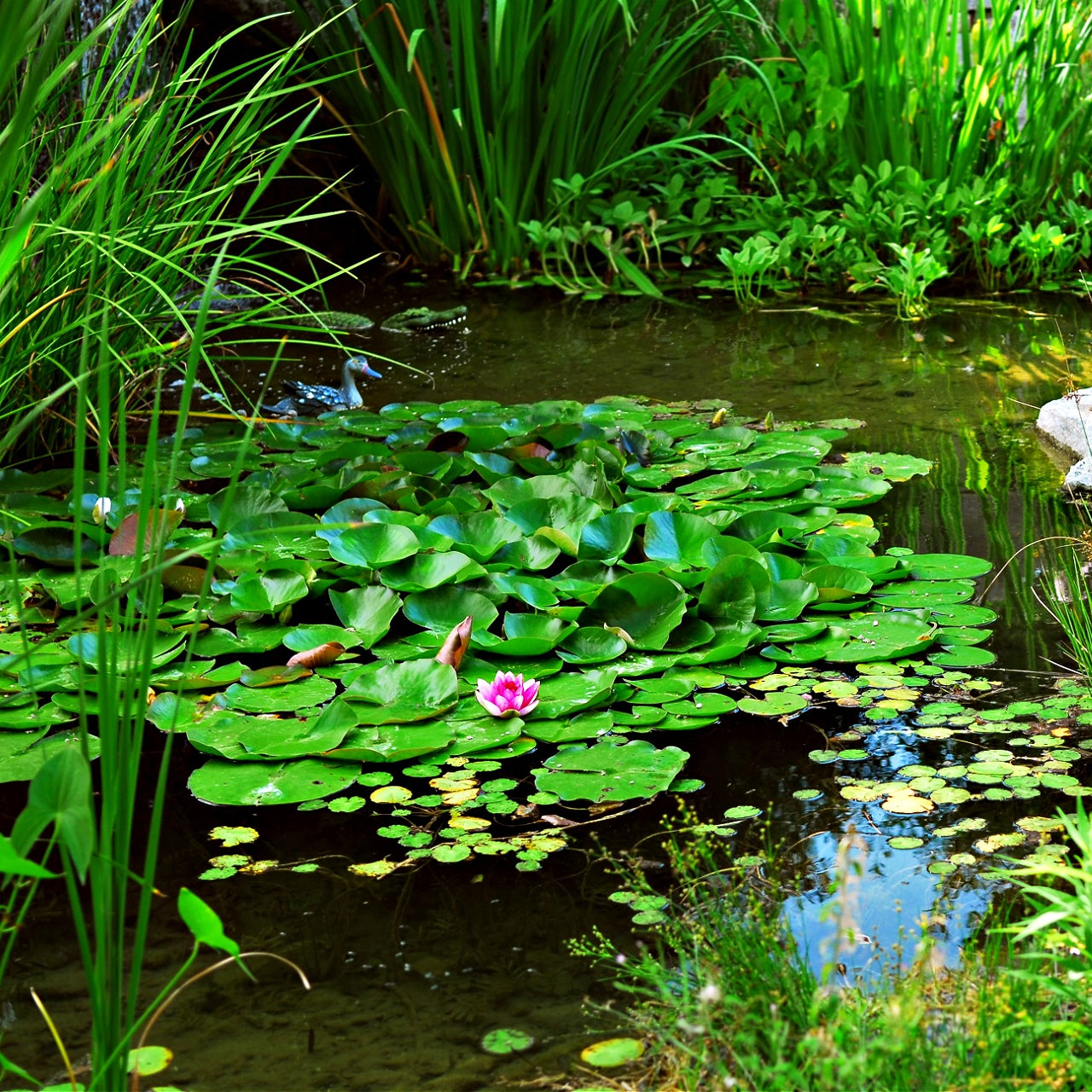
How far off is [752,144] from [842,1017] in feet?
13.7

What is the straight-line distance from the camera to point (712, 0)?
4.45m

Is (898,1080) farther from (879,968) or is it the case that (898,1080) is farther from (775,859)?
(775,859)

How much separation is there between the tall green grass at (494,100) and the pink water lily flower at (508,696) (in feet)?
9.67

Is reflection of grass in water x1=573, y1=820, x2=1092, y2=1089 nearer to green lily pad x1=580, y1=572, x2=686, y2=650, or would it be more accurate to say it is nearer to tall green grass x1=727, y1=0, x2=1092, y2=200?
green lily pad x1=580, y1=572, x2=686, y2=650

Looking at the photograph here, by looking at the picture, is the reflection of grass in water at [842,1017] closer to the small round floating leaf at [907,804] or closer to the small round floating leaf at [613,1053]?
the small round floating leaf at [613,1053]

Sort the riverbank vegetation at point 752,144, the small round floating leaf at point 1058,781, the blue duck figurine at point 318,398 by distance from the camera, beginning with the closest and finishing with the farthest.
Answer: the small round floating leaf at point 1058,781 < the blue duck figurine at point 318,398 < the riverbank vegetation at point 752,144

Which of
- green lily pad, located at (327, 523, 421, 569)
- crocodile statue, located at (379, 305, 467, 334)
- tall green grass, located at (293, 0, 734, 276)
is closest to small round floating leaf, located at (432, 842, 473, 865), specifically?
green lily pad, located at (327, 523, 421, 569)

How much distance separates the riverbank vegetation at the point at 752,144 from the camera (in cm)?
432

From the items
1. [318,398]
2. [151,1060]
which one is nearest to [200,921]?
[151,1060]

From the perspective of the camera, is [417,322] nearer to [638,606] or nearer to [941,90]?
[941,90]

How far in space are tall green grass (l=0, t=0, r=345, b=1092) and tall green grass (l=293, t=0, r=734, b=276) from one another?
47.4 inches

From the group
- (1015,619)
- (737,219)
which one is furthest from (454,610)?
(737,219)

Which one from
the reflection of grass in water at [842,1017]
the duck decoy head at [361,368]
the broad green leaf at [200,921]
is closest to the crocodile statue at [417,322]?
the duck decoy head at [361,368]

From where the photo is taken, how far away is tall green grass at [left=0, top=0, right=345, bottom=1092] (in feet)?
3.37
